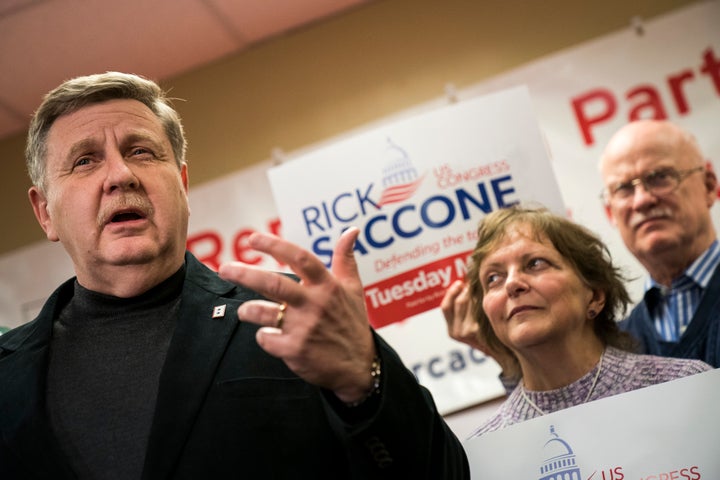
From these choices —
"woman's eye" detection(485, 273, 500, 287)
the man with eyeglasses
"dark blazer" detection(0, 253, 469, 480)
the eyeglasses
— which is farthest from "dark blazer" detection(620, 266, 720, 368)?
"dark blazer" detection(0, 253, 469, 480)

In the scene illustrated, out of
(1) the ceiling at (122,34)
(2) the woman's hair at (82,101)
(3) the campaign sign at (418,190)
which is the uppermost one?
(1) the ceiling at (122,34)

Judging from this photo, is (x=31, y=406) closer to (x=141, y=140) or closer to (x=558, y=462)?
(x=141, y=140)

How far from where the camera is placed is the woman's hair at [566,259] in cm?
207

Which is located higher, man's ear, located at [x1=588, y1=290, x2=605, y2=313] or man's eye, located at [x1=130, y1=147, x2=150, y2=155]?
man's eye, located at [x1=130, y1=147, x2=150, y2=155]

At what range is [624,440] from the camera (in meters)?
1.65

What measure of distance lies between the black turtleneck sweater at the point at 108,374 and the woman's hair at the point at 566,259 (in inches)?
35.9

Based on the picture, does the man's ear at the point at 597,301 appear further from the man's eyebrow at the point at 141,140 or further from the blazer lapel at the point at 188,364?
the man's eyebrow at the point at 141,140

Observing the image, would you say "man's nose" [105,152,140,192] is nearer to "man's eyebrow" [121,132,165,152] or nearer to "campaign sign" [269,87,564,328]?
"man's eyebrow" [121,132,165,152]

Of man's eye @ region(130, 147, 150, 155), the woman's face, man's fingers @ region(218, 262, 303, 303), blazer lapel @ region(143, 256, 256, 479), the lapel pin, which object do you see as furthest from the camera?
the woman's face

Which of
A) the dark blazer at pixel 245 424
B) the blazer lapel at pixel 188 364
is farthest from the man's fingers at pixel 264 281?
the blazer lapel at pixel 188 364

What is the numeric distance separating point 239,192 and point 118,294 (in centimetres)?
234

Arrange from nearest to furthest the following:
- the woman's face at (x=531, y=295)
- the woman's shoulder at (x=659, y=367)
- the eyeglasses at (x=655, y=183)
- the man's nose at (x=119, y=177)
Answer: the man's nose at (x=119, y=177), the woman's shoulder at (x=659, y=367), the woman's face at (x=531, y=295), the eyeglasses at (x=655, y=183)

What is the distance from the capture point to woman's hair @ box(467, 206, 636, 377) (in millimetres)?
2074

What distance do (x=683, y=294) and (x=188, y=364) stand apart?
1647mm
